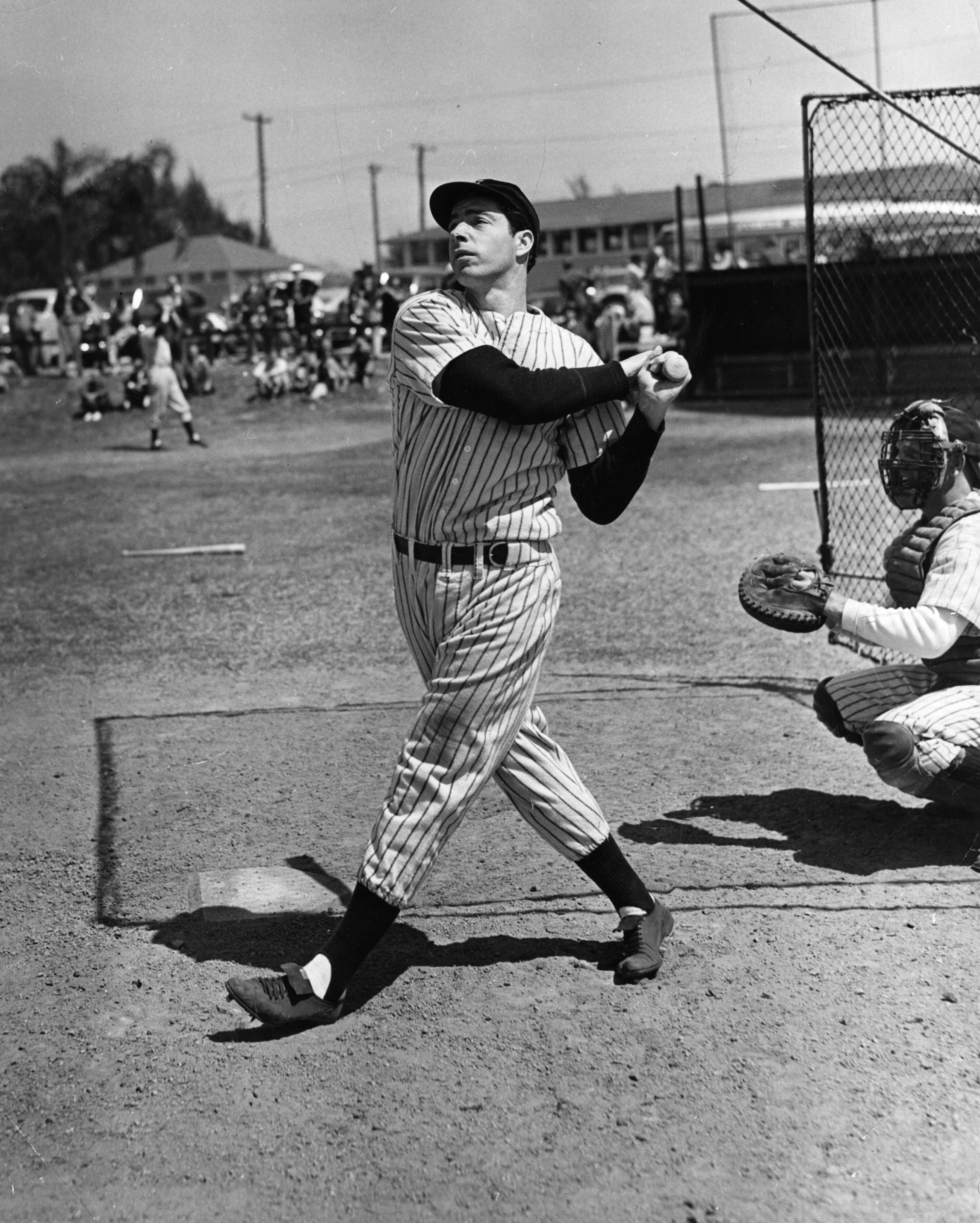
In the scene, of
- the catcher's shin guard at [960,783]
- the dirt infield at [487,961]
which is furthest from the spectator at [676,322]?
the catcher's shin guard at [960,783]

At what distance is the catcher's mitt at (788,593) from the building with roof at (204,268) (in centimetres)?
3101

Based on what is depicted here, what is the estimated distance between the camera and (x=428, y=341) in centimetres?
312

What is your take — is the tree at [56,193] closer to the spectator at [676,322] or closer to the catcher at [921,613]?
the spectator at [676,322]

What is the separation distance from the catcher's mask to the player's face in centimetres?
139

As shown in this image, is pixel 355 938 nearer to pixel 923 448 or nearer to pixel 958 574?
pixel 958 574

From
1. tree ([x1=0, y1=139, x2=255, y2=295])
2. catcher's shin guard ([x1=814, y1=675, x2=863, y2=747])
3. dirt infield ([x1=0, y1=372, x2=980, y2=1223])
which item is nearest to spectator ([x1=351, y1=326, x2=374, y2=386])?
tree ([x1=0, y1=139, x2=255, y2=295])

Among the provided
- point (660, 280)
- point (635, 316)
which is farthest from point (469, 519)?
point (660, 280)

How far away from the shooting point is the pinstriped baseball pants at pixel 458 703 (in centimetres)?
318

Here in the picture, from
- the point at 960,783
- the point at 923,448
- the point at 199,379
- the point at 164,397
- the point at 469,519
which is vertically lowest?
the point at 960,783

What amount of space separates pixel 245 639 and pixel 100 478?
29.3 ft

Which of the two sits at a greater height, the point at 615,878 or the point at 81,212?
the point at 81,212

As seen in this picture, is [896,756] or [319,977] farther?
[896,756]

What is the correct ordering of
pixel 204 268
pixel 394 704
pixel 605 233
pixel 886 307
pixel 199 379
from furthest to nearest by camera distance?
1. pixel 605 233
2. pixel 204 268
3. pixel 199 379
4. pixel 886 307
5. pixel 394 704

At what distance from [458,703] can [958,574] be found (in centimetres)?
151
